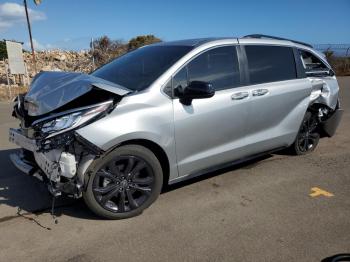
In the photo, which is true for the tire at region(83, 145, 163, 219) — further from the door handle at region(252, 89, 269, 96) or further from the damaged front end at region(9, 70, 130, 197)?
the door handle at region(252, 89, 269, 96)

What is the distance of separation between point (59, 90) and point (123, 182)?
1.13m

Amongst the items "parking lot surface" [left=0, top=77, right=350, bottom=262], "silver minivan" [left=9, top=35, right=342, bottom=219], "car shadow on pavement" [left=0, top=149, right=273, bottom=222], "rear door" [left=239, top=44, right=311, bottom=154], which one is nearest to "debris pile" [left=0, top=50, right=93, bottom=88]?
"car shadow on pavement" [left=0, top=149, right=273, bottom=222]

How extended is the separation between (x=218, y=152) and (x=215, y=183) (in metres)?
0.57

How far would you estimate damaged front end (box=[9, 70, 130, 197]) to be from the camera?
3.81 metres

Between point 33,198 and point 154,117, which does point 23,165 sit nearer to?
point 33,198

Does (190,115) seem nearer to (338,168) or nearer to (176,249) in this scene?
(176,249)

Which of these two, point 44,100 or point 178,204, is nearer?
point 44,100

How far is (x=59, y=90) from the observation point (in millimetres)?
4180

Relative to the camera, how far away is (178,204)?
15.1 feet

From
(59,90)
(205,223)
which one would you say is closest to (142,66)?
(59,90)

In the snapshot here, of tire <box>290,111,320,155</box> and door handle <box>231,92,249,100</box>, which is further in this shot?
tire <box>290,111,320,155</box>

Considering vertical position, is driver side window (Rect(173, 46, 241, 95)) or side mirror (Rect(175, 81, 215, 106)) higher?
driver side window (Rect(173, 46, 241, 95))

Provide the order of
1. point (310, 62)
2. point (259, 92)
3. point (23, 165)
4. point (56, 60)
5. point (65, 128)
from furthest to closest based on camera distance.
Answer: point (56, 60) → point (310, 62) → point (259, 92) → point (23, 165) → point (65, 128)

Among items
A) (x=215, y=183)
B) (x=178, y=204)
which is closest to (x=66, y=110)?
(x=178, y=204)
